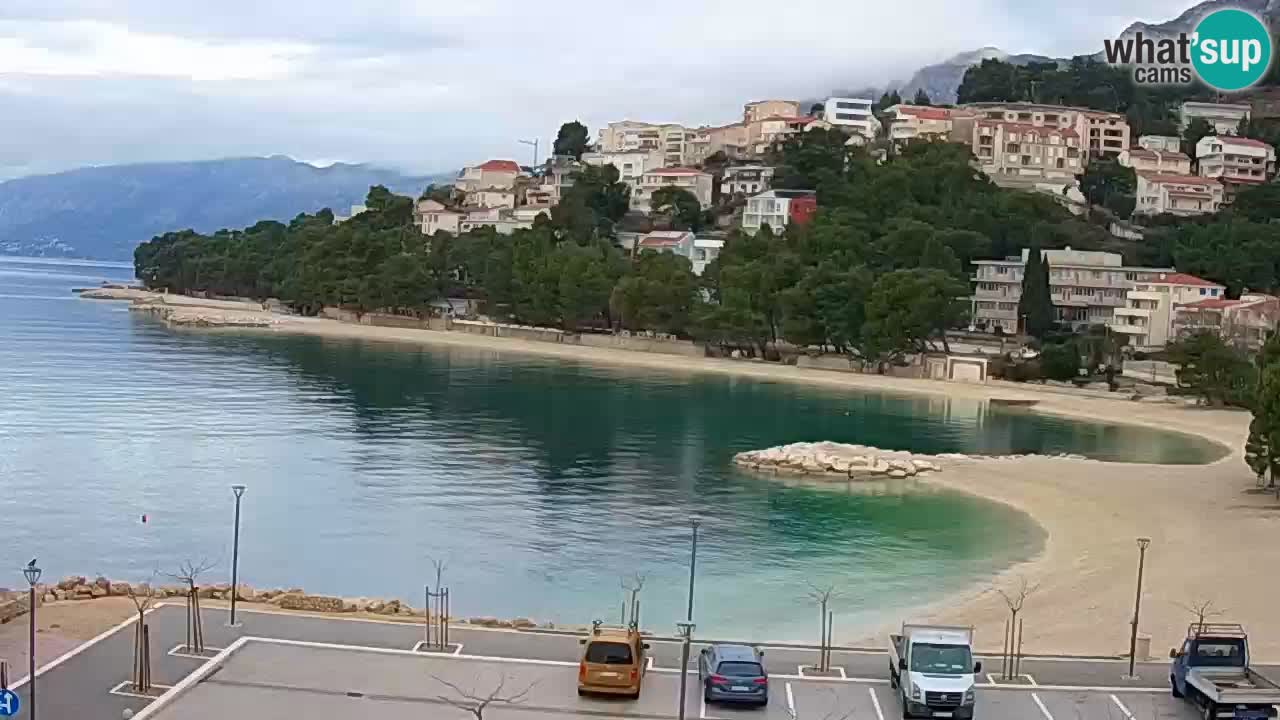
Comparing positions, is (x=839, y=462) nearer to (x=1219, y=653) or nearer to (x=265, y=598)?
(x=265, y=598)

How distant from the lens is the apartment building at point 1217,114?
133250 mm

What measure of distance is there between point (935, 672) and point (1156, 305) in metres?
69.7

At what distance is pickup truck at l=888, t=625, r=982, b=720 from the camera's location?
15391 millimetres

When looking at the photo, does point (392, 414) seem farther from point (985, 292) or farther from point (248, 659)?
point (985, 292)

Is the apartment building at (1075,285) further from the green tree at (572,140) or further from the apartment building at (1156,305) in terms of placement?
the green tree at (572,140)

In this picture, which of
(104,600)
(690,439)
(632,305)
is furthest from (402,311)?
(104,600)

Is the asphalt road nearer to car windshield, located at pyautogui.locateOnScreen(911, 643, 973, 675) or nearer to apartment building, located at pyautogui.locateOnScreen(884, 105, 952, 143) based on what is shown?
car windshield, located at pyautogui.locateOnScreen(911, 643, 973, 675)

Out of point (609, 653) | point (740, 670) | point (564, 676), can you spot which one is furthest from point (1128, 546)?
point (609, 653)

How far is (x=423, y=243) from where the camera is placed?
400ft

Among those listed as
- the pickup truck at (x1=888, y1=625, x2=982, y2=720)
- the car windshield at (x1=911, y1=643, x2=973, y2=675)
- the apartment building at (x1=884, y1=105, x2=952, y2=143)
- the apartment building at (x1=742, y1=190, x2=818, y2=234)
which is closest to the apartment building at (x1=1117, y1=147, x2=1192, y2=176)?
the apartment building at (x1=884, y1=105, x2=952, y2=143)

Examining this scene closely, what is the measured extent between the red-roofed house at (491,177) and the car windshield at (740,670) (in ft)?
465

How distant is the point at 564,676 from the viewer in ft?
55.4

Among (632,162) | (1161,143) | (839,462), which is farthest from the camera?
(632,162)

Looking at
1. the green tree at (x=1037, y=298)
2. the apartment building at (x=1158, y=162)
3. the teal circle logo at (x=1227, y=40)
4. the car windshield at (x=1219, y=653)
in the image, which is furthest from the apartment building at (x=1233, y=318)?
the car windshield at (x=1219, y=653)
